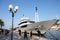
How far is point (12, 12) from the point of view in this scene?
18.4 meters

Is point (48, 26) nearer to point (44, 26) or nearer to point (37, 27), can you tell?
point (44, 26)

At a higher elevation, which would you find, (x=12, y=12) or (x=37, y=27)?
(x=12, y=12)

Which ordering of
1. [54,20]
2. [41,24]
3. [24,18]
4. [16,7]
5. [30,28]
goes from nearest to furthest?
1. [16,7]
2. [54,20]
3. [41,24]
4. [30,28]
5. [24,18]

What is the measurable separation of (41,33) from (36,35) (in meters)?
1.81

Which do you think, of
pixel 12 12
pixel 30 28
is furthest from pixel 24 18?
pixel 12 12

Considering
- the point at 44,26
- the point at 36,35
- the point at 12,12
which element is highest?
the point at 12,12

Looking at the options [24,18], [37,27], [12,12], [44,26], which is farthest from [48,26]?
[24,18]

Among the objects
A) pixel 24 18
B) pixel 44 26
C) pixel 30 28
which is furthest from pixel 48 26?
pixel 24 18

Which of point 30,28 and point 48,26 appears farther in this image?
point 30,28

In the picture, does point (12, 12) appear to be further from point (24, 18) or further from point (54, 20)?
point (24, 18)

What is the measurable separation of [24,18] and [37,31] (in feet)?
155

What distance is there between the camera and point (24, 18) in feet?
233

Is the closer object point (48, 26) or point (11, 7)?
point (11, 7)

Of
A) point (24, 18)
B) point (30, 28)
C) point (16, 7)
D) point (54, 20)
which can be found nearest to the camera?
point (16, 7)
